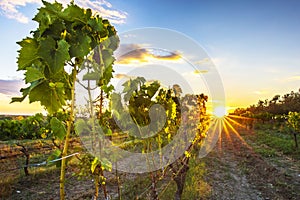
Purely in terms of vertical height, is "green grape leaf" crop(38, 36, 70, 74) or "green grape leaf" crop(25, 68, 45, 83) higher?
"green grape leaf" crop(38, 36, 70, 74)

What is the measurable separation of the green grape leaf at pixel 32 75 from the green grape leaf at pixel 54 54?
9cm

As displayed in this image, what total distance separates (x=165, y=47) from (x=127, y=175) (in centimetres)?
512

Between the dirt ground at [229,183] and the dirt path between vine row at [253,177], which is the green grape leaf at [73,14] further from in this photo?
the dirt path between vine row at [253,177]

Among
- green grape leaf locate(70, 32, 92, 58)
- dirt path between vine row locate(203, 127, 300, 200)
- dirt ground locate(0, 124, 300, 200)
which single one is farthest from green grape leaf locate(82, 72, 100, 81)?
dirt path between vine row locate(203, 127, 300, 200)

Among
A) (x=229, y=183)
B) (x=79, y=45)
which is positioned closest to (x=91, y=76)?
(x=79, y=45)

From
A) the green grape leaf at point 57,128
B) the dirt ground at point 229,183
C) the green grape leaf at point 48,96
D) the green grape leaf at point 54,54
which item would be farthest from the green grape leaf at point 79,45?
the dirt ground at point 229,183

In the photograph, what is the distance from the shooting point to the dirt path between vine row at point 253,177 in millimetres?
6020

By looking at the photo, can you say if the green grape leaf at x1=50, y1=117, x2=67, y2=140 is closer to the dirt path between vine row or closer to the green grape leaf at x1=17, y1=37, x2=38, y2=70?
the green grape leaf at x1=17, y1=37, x2=38, y2=70

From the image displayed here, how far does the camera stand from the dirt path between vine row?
19.7 feet

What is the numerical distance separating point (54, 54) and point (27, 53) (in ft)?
0.50

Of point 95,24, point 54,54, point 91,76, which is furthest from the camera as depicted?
point 91,76

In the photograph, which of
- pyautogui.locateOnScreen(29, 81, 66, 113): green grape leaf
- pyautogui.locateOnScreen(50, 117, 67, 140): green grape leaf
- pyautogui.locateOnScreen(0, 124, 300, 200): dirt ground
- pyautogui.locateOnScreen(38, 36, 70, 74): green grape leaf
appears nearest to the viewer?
pyautogui.locateOnScreen(38, 36, 70, 74): green grape leaf

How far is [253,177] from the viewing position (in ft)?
24.7

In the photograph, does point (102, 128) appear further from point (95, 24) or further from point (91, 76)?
point (95, 24)
